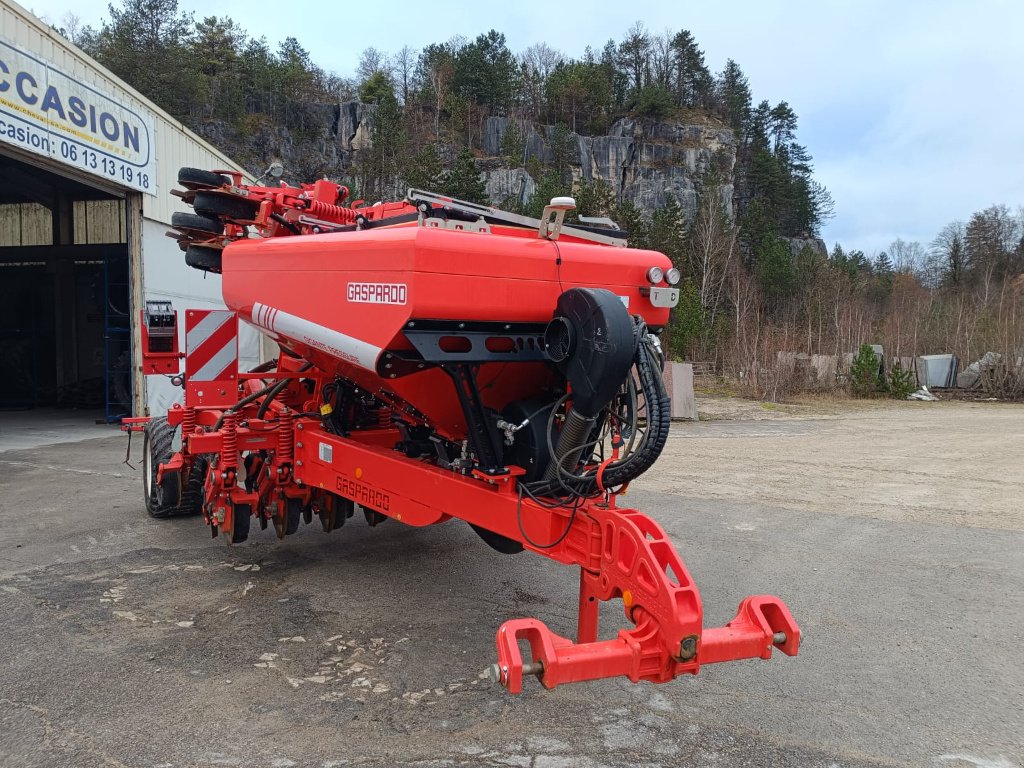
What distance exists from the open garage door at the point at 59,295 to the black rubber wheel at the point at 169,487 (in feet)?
35.9

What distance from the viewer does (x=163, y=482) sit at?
19.4 ft

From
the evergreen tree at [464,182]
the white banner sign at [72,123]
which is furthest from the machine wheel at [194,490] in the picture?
the evergreen tree at [464,182]

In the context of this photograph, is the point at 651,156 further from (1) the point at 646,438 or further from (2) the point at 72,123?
(1) the point at 646,438

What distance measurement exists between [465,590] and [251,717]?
1674mm

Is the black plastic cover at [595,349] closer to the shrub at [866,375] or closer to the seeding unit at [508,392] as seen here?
the seeding unit at [508,392]

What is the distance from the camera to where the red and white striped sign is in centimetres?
508

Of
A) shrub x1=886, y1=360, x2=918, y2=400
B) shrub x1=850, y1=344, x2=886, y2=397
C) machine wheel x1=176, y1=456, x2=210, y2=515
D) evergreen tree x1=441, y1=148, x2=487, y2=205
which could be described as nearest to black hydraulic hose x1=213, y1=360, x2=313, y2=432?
machine wheel x1=176, y1=456, x2=210, y2=515

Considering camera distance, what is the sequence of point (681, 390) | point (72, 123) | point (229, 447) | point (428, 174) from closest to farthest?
point (229, 447) → point (72, 123) → point (681, 390) → point (428, 174)

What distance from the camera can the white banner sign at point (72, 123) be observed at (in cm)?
956

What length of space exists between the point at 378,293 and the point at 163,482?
378cm

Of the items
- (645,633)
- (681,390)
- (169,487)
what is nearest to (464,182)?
(681,390)

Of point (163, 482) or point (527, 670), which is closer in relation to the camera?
point (527, 670)

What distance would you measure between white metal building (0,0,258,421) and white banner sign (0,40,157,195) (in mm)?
Result: 17

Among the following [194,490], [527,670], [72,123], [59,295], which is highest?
[72,123]
